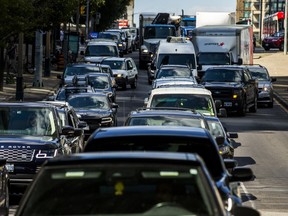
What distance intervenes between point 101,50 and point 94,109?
101 ft

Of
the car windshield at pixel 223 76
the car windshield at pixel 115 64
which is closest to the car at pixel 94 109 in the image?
the car windshield at pixel 223 76

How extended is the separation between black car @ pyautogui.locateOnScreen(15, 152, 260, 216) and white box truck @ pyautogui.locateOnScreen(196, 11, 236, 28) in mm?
57856

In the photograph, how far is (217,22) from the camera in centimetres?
6588

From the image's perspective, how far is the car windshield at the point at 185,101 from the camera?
23.7 metres

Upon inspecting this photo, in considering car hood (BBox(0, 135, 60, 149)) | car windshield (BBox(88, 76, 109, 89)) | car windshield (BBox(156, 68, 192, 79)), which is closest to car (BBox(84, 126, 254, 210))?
car hood (BBox(0, 135, 60, 149))

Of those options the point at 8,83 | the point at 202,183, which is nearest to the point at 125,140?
the point at 202,183

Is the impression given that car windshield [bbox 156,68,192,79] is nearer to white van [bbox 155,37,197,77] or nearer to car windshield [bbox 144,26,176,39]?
white van [bbox 155,37,197,77]

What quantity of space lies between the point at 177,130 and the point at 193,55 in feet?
126

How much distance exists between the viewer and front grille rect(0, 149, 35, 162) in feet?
56.9

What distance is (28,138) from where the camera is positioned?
18031 millimetres

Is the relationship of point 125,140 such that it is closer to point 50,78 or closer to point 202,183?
point 202,183

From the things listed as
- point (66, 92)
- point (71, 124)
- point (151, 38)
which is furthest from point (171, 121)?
point (151, 38)

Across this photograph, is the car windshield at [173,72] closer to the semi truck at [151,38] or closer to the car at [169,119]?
the semi truck at [151,38]

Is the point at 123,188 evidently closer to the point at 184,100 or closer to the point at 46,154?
the point at 46,154
